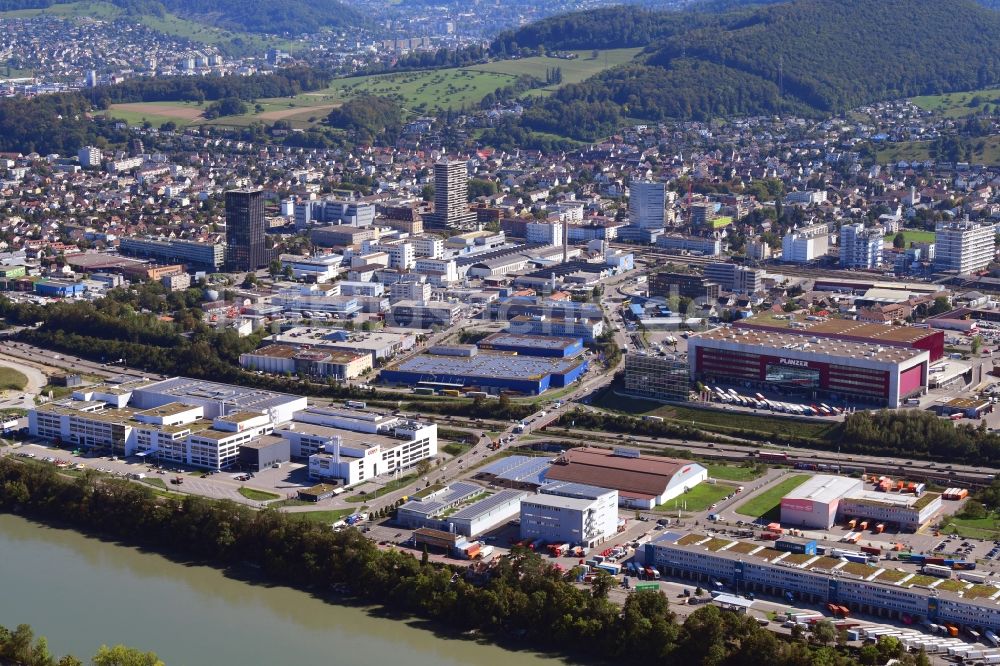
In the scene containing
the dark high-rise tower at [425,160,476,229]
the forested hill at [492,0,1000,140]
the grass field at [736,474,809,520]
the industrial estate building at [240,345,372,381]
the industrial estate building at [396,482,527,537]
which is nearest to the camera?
the industrial estate building at [396,482,527,537]

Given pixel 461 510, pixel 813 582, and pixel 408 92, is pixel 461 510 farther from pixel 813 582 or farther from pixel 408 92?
pixel 408 92

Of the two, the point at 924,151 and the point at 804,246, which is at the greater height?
the point at 924,151

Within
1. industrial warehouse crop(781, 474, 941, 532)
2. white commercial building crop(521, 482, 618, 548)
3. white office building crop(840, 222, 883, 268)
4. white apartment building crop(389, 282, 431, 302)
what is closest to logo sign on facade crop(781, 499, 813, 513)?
industrial warehouse crop(781, 474, 941, 532)

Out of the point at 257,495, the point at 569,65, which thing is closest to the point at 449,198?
the point at 257,495

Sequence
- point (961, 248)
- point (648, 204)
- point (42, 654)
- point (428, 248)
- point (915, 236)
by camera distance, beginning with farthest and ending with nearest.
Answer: point (648, 204) → point (915, 236) → point (428, 248) → point (961, 248) → point (42, 654)

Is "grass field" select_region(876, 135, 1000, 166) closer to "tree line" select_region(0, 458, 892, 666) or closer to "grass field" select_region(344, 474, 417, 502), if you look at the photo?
"grass field" select_region(344, 474, 417, 502)

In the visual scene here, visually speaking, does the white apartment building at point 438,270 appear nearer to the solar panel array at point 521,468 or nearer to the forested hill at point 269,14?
the solar panel array at point 521,468

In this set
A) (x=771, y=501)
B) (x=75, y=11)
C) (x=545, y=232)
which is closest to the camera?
(x=771, y=501)
